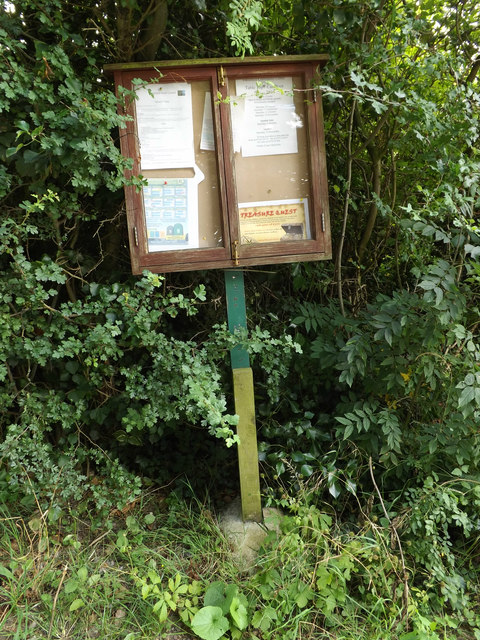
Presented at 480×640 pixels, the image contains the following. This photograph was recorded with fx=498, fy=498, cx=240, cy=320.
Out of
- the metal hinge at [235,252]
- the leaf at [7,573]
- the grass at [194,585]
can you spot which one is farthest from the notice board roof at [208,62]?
the leaf at [7,573]

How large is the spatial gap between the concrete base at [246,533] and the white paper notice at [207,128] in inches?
79.8

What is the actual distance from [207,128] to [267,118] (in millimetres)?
311

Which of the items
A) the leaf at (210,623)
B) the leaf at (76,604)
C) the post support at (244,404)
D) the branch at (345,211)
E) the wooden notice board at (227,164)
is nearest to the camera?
the leaf at (210,623)

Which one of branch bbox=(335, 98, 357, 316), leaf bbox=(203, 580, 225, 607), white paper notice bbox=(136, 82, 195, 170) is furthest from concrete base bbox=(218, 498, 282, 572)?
white paper notice bbox=(136, 82, 195, 170)

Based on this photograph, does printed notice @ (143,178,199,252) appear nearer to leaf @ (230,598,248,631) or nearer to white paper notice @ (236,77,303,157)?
white paper notice @ (236,77,303,157)

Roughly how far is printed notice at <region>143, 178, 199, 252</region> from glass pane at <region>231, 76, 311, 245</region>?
244 mm

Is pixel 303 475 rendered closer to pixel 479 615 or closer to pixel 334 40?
pixel 479 615

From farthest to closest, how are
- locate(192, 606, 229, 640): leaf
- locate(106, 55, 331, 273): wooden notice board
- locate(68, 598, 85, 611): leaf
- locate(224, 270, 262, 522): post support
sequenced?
locate(224, 270, 262, 522): post support, locate(106, 55, 331, 273): wooden notice board, locate(68, 598, 85, 611): leaf, locate(192, 606, 229, 640): leaf

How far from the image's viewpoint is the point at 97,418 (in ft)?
9.59

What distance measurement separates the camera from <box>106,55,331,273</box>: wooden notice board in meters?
2.46

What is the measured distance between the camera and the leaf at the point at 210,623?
7.29 feet

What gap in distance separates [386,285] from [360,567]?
1.93 m

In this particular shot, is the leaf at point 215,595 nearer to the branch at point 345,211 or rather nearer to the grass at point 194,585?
the grass at point 194,585

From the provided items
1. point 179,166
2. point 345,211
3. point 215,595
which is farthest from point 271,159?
point 215,595
